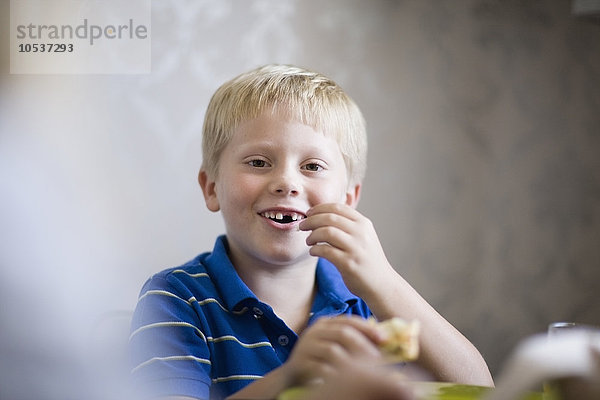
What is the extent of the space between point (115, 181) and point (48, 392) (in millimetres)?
496

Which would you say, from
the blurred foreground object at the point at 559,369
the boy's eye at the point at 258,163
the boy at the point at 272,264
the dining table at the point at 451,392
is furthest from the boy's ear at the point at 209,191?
the blurred foreground object at the point at 559,369

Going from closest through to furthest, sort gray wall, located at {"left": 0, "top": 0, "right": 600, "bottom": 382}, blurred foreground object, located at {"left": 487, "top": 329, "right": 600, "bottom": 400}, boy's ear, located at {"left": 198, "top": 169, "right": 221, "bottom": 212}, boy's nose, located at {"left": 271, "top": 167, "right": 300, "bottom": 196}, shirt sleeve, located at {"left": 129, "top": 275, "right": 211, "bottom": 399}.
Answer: blurred foreground object, located at {"left": 487, "top": 329, "right": 600, "bottom": 400} → shirt sleeve, located at {"left": 129, "top": 275, "right": 211, "bottom": 399} → boy's nose, located at {"left": 271, "top": 167, "right": 300, "bottom": 196} → boy's ear, located at {"left": 198, "top": 169, "right": 221, "bottom": 212} → gray wall, located at {"left": 0, "top": 0, "right": 600, "bottom": 382}

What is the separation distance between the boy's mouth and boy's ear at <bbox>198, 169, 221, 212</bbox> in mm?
143

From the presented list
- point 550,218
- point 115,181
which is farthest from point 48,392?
point 550,218

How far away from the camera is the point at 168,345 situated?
967 millimetres

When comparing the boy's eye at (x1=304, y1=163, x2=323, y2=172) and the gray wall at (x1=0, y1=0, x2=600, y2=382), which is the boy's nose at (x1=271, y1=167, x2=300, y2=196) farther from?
the gray wall at (x1=0, y1=0, x2=600, y2=382)

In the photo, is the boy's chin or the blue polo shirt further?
the boy's chin

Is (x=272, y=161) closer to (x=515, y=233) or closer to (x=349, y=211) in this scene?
(x=349, y=211)

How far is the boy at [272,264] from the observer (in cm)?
96

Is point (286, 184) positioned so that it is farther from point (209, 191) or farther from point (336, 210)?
point (209, 191)

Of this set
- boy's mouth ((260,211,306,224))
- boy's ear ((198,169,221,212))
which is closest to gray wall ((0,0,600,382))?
boy's ear ((198,169,221,212))

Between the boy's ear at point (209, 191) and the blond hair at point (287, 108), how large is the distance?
0.02m

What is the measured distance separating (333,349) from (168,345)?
45cm

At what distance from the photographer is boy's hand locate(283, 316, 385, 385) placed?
566 millimetres
